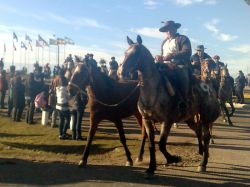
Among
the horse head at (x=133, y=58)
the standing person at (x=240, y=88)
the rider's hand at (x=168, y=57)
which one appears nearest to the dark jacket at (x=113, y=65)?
the rider's hand at (x=168, y=57)

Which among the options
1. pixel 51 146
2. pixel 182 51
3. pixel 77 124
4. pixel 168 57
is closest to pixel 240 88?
pixel 77 124

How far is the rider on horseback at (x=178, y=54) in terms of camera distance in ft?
31.2

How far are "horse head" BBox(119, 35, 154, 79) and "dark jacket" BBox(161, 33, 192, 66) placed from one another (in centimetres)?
107

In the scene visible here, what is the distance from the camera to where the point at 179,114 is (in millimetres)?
9508

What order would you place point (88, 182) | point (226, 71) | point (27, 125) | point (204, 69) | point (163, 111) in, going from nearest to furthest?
point (88, 182) < point (163, 111) < point (204, 69) < point (27, 125) < point (226, 71)

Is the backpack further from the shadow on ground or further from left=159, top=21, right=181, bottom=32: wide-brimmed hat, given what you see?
left=159, top=21, right=181, bottom=32: wide-brimmed hat

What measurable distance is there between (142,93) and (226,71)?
1203 centimetres

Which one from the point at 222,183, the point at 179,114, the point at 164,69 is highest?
the point at 164,69

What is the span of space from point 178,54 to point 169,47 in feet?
1.80

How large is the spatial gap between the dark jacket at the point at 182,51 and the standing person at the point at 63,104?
5988 mm

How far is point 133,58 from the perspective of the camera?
8.84 meters

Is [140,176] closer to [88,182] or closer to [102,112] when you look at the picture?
[88,182]

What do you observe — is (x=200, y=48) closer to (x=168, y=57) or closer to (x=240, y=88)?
(x=168, y=57)

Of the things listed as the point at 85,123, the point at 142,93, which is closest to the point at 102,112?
the point at 142,93
